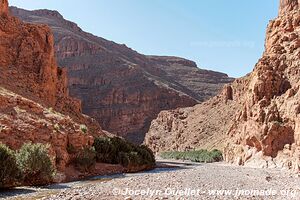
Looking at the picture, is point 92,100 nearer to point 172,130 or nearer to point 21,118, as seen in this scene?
point 172,130

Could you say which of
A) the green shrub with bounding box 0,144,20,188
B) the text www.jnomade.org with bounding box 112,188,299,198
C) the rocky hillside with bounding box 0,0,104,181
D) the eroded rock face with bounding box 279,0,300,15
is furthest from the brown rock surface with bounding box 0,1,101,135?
the eroded rock face with bounding box 279,0,300,15

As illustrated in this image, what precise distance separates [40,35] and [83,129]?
1941 centimetres

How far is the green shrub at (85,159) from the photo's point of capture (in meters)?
33.9

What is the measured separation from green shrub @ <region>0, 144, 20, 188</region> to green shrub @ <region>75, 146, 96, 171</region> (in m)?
11.0

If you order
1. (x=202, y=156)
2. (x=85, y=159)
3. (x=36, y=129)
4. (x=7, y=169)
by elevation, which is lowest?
(x=202, y=156)

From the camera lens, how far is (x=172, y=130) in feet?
430

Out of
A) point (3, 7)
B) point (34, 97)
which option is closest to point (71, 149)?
point (34, 97)

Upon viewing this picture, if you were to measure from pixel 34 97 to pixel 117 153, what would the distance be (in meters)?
11.1

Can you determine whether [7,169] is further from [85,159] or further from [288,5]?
[288,5]

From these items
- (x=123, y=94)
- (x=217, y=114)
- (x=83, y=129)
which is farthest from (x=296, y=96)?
(x=123, y=94)

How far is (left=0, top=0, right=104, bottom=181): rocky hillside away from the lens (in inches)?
1216

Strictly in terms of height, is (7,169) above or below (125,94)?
below

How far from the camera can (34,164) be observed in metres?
24.6

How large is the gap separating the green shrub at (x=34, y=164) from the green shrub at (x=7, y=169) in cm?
130
